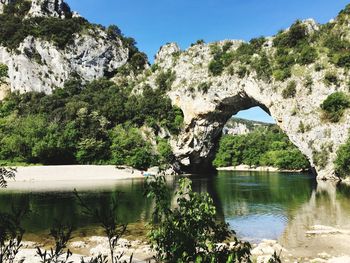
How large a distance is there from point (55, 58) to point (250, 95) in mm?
61875

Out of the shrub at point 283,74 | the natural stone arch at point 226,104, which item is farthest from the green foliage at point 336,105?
the shrub at point 283,74

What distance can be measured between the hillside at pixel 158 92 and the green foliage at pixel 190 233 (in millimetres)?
48502

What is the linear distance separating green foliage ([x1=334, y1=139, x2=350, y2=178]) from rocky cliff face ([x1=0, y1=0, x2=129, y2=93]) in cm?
Answer: 7339

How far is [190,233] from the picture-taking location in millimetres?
5676

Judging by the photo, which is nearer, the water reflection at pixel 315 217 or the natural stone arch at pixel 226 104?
the water reflection at pixel 315 217

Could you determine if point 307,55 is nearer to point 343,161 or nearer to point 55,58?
point 343,161

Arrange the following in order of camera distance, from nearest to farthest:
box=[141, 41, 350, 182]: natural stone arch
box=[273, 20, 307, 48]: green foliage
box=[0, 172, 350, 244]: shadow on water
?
box=[0, 172, 350, 244]: shadow on water, box=[141, 41, 350, 182]: natural stone arch, box=[273, 20, 307, 48]: green foliage

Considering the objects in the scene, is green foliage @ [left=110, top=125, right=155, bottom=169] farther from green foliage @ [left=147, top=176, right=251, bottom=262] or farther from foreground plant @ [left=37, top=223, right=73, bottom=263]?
foreground plant @ [left=37, top=223, right=73, bottom=263]

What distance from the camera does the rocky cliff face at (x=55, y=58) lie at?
9775cm

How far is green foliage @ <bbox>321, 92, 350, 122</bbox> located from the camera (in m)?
55.9

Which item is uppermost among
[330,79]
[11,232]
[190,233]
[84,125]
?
[330,79]

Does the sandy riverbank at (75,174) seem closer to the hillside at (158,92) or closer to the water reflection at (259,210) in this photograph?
the hillside at (158,92)

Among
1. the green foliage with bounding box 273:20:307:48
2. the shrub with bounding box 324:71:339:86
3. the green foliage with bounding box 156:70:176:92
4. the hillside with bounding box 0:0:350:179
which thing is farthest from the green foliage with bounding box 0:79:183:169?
the shrub with bounding box 324:71:339:86

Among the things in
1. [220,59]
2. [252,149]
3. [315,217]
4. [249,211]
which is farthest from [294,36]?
[252,149]
